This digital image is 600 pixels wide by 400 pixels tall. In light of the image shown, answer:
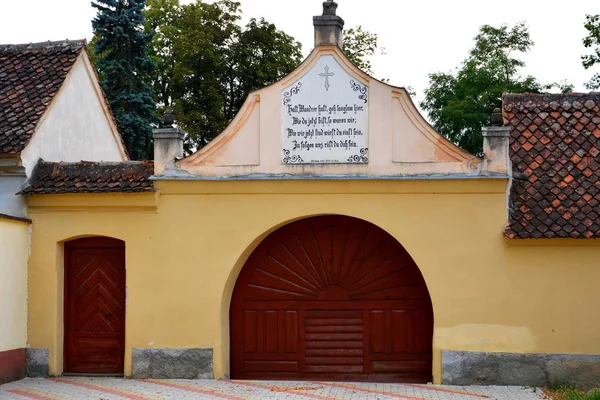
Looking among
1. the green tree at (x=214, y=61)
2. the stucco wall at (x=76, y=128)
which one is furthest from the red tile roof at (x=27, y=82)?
the green tree at (x=214, y=61)

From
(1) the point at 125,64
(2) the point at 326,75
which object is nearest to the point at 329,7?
(2) the point at 326,75

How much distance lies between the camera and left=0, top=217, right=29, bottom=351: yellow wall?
13.0m

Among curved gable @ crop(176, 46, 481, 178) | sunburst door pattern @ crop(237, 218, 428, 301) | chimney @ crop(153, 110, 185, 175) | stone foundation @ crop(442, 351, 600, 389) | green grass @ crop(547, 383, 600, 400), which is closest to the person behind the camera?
green grass @ crop(547, 383, 600, 400)

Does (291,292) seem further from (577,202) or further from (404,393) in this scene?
(577,202)

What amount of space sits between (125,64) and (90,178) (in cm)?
1389

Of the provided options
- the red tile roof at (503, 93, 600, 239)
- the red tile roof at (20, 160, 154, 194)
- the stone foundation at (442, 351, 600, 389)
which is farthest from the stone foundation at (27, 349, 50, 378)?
the red tile roof at (503, 93, 600, 239)

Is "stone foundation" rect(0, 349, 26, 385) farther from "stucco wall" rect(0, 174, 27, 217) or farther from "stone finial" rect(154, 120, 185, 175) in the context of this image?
"stone finial" rect(154, 120, 185, 175)

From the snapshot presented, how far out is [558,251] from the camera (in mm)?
12742

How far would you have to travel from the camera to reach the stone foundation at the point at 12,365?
42.7 ft

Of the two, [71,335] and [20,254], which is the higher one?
[20,254]

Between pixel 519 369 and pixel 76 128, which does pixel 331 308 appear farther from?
pixel 76 128

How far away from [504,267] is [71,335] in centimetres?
697

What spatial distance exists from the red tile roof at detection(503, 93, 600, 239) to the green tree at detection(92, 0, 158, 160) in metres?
15.1

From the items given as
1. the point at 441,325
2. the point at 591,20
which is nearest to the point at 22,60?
the point at 441,325
